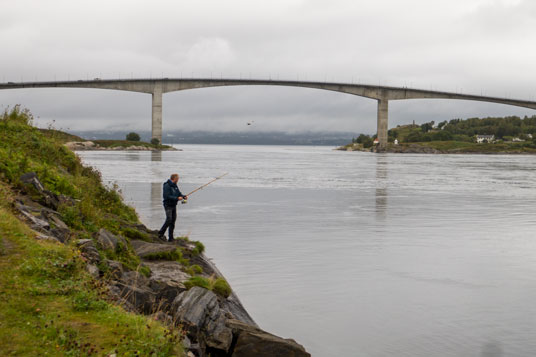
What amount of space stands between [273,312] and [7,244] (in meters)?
4.60

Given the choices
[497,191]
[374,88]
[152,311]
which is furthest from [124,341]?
[374,88]

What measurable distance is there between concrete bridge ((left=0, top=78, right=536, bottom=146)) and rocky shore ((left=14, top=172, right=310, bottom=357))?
397 ft

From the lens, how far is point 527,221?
832 inches

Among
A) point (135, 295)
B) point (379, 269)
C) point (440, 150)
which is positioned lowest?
point (379, 269)

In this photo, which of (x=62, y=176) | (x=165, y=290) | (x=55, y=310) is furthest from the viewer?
(x=62, y=176)

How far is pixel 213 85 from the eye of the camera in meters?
132

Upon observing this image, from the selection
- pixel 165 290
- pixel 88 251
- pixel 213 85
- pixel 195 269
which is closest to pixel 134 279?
pixel 165 290

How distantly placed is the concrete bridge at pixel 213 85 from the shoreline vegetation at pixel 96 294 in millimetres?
120571

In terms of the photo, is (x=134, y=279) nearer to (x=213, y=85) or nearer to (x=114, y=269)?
(x=114, y=269)

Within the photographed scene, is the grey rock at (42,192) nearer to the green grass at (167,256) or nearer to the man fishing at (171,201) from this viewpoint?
the green grass at (167,256)

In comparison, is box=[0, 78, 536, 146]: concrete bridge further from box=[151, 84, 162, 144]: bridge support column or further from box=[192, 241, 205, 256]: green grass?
box=[192, 241, 205, 256]: green grass

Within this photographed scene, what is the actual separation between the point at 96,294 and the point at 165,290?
220 cm

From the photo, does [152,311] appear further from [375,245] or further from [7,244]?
[375,245]

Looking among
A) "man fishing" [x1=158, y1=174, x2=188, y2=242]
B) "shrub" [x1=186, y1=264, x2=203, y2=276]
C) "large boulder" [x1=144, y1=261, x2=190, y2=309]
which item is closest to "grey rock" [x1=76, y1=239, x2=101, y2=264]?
"large boulder" [x1=144, y1=261, x2=190, y2=309]
